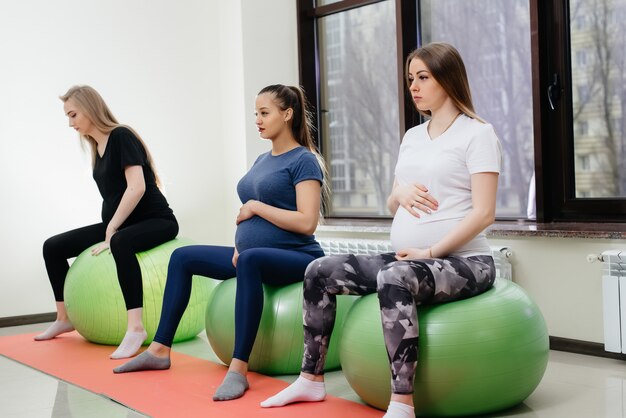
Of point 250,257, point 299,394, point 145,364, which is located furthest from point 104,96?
point 299,394

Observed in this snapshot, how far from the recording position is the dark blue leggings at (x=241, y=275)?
2.77 meters

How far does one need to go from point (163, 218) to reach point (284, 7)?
1970mm

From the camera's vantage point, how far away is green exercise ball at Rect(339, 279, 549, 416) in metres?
2.30

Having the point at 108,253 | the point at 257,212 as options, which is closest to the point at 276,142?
the point at 257,212

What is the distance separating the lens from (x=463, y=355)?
2297 mm

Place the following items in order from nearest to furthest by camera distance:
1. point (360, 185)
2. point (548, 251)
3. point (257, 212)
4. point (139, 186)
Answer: point (257, 212)
point (548, 251)
point (139, 186)
point (360, 185)

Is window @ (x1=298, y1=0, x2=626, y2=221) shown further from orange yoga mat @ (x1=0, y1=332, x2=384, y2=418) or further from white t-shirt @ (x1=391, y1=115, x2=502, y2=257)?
orange yoga mat @ (x1=0, y1=332, x2=384, y2=418)

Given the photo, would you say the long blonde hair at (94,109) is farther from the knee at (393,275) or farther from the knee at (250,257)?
the knee at (393,275)

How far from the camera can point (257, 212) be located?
3006mm

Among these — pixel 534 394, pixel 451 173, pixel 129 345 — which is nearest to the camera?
pixel 451 173

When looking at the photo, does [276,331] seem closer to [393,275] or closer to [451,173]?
[393,275]

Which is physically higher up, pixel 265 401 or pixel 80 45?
pixel 80 45

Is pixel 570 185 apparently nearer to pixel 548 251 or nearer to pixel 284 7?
pixel 548 251

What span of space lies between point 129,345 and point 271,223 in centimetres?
94
